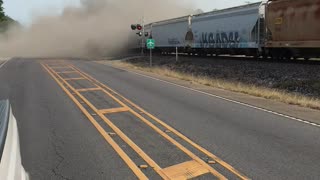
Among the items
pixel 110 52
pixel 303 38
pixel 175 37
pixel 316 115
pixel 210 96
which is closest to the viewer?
pixel 316 115

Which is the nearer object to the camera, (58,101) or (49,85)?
(58,101)

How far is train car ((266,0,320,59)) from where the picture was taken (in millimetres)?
24469

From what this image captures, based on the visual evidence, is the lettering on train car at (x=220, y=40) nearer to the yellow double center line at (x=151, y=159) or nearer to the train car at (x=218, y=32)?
the train car at (x=218, y=32)

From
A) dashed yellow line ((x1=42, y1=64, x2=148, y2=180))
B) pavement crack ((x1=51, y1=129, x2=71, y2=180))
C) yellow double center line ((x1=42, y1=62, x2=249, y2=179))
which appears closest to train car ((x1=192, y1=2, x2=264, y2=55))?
yellow double center line ((x1=42, y1=62, x2=249, y2=179))

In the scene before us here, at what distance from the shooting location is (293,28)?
1038 inches

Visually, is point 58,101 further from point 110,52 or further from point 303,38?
point 110,52

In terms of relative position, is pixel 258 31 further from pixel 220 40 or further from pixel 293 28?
pixel 220 40

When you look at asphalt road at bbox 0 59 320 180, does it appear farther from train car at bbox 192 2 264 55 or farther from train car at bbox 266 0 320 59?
train car at bbox 192 2 264 55

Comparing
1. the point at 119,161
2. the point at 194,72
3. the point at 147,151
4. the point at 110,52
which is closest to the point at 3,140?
the point at 119,161

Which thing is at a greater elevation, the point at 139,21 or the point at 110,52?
the point at 139,21

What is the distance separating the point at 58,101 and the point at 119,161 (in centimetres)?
836

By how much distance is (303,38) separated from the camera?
25328 millimetres

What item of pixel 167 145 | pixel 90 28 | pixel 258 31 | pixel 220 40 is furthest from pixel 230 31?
pixel 90 28

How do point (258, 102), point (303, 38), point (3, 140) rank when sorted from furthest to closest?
point (303, 38), point (258, 102), point (3, 140)
